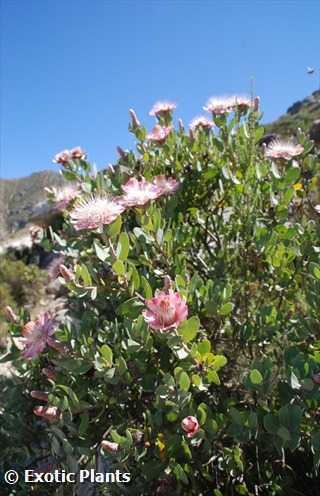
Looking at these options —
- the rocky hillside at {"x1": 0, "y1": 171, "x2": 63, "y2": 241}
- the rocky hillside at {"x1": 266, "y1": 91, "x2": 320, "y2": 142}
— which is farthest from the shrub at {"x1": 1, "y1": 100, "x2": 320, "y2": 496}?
the rocky hillside at {"x1": 0, "y1": 171, "x2": 63, "y2": 241}

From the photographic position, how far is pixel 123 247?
1329 millimetres

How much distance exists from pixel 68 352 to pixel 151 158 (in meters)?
1.08

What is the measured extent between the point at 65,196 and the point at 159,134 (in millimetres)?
543

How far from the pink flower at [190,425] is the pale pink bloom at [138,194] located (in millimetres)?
722

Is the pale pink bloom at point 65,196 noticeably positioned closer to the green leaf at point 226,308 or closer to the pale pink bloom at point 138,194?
the pale pink bloom at point 138,194

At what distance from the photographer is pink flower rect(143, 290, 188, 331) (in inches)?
45.8

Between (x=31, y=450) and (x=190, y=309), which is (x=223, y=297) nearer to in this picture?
(x=190, y=309)

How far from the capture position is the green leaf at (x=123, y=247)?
52.0 inches

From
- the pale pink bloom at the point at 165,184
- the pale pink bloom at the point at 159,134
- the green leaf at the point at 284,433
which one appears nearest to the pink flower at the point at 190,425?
the green leaf at the point at 284,433

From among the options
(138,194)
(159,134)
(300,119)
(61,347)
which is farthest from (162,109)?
(300,119)

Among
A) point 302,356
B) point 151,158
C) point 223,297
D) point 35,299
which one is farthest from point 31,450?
point 35,299

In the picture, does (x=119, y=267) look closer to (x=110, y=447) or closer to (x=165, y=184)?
(x=110, y=447)

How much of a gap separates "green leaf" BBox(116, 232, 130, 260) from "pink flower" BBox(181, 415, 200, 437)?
1.67ft

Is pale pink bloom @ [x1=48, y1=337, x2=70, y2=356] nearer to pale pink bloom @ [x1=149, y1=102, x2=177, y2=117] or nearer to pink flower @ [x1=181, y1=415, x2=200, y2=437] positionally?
pink flower @ [x1=181, y1=415, x2=200, y2=437]
